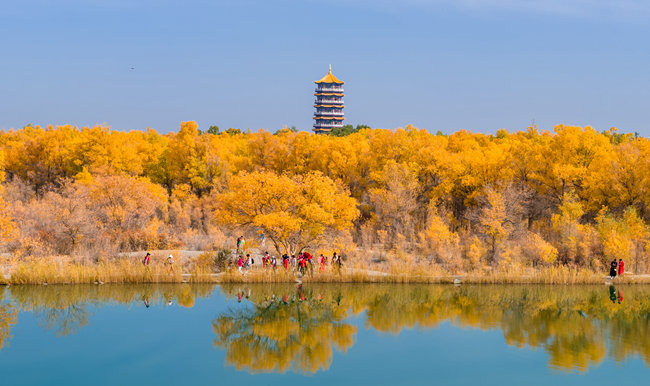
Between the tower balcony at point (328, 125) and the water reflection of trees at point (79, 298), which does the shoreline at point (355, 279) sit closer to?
the water reflection of trees at point (79, 298)

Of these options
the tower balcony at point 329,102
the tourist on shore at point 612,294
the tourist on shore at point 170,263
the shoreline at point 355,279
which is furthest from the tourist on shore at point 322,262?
the tower balcony at point 329,102

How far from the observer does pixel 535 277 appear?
34.6 meters

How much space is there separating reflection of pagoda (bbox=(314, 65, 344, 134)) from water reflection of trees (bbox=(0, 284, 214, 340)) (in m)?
117

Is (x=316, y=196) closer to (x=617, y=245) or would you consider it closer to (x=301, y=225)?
(x=301, y=225)

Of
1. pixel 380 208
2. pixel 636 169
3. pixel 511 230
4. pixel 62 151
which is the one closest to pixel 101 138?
pixel 62 151

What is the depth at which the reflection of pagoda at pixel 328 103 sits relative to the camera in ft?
489

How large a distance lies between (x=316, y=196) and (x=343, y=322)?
965cm

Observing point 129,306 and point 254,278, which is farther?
point 254,278

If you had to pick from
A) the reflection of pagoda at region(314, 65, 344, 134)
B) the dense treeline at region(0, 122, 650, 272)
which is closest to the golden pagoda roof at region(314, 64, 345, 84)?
the reflection of pagoda at region(314, 65, 344, 134)

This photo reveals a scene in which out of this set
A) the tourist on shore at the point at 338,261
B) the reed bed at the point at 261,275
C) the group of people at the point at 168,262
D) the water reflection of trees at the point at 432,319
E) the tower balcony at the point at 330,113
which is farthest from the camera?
the tower balcony at the point at 330,113

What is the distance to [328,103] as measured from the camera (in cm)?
14938

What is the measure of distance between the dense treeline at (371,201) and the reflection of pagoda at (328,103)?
86.1m

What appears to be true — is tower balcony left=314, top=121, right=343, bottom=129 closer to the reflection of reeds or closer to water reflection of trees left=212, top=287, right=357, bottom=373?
the reflection of reeds

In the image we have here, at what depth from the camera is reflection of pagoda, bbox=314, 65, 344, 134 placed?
149125 mm
